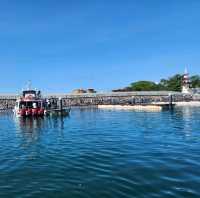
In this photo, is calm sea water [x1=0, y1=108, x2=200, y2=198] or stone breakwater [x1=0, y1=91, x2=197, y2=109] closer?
calm sea water [x1=0, y1=108, x2=200, y2=198]

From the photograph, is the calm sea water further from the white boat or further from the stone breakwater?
the stone breakwater

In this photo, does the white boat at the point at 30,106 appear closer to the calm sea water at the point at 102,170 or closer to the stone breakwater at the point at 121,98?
the calm sea water at the point at 102,170

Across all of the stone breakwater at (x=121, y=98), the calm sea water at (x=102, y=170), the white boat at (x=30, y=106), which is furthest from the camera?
the stone breakwater at (x=121, y=98)

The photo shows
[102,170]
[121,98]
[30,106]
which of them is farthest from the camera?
[121,98]

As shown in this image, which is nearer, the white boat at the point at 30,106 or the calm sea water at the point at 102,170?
the calm sea water at the point at 102,170

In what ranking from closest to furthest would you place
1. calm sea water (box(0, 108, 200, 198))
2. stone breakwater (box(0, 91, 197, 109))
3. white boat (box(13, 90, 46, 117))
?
calm sea water (box(0, 108, 200, 198))
white boat (box(13, 90, 46, 117))
stone breakwater (box(0, 91, 197, 109))

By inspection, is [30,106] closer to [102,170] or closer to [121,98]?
[102,170]

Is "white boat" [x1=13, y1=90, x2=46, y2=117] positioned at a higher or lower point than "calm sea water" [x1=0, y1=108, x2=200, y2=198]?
higher

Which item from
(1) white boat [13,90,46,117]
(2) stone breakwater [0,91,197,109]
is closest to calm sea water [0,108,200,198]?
(1) white boat [13,90,46,117]

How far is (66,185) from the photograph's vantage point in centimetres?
1808

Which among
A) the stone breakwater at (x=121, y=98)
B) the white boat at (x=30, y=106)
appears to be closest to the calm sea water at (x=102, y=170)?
the white boat at (x=30, y=106)

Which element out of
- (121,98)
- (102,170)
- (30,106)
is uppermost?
(121,98)

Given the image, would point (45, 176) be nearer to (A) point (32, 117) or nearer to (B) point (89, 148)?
(B) point (89, 148)

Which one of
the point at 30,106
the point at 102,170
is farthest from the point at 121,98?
the point at 102,170
